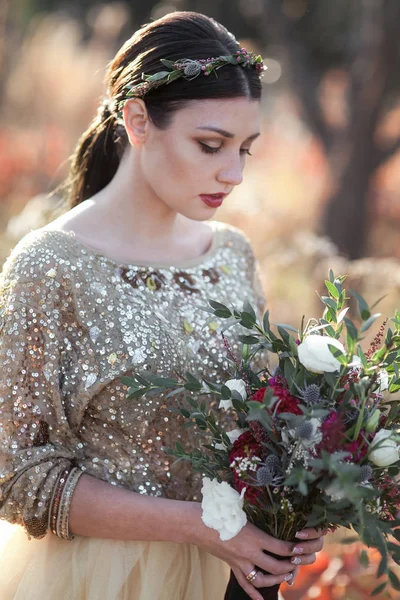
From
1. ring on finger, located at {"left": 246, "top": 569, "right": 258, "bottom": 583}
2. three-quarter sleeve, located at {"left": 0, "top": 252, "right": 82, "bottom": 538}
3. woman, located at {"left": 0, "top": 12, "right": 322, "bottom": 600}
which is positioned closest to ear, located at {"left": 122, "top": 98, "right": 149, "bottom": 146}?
woman, located at {"left": 0, "top": 12, "right": 322, "bottom": 600}

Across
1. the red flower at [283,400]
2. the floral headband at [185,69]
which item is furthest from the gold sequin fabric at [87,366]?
the floral headband at [185,69]

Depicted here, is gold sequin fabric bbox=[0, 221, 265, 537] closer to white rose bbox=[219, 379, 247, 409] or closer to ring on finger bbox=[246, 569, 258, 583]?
white rose bbox=[219, 379, 247, 409]

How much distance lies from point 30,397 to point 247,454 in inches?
22.4

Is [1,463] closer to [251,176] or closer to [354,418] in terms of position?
[354,418]

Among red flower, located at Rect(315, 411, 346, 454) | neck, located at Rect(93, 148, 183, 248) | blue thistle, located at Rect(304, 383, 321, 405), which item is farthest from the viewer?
neck, located at Rect(93, 148, 183, 248)

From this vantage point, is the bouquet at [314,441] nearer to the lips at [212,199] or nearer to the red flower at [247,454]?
the red flower at [247,454]

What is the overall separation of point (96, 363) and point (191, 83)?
768 millimetres

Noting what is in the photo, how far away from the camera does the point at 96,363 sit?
5.89 feet

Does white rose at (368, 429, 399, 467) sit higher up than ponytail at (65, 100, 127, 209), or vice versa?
ponytail at (65, 100, 127, 209)

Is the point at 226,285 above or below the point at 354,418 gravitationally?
above

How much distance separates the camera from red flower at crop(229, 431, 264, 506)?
1.48m

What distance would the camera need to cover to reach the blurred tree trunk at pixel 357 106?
17.0 ft

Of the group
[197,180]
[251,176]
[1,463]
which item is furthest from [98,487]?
[251,176]

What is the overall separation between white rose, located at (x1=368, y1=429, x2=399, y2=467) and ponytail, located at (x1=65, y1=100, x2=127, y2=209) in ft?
3.94
